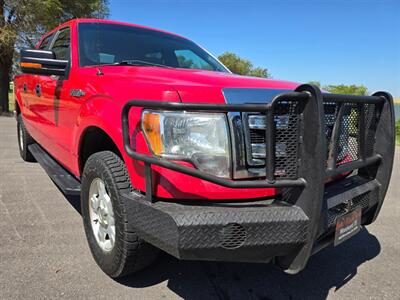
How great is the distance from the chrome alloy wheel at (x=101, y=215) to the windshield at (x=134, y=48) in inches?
46.1

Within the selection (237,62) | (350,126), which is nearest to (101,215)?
(350,126)

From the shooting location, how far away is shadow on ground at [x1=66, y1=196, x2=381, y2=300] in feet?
8.65

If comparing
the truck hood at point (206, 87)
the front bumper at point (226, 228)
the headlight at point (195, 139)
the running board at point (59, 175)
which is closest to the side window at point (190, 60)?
the truck hood at point (206, 87)

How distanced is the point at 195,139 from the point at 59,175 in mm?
2210

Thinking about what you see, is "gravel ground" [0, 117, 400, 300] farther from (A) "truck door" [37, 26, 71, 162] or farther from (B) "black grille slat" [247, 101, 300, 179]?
(B) "black grille slat" [247, 101, 300, 179]

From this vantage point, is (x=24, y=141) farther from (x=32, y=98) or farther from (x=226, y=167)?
(x=226, y=167)

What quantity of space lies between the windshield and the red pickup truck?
2.03 ft

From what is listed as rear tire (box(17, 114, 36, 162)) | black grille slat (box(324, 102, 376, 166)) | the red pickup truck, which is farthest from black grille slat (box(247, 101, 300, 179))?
rear tire (box(17, 114, 36, 162))

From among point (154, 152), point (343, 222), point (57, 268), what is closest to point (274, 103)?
point (154, 152)

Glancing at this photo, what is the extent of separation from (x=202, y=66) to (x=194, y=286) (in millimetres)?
2256

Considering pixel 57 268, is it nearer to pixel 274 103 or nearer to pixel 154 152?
pixel 154 152

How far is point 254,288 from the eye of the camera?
8.85 feet

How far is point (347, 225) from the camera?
246 cm

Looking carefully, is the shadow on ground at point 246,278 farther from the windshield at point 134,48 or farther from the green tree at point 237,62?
the green tree at point 237,62
